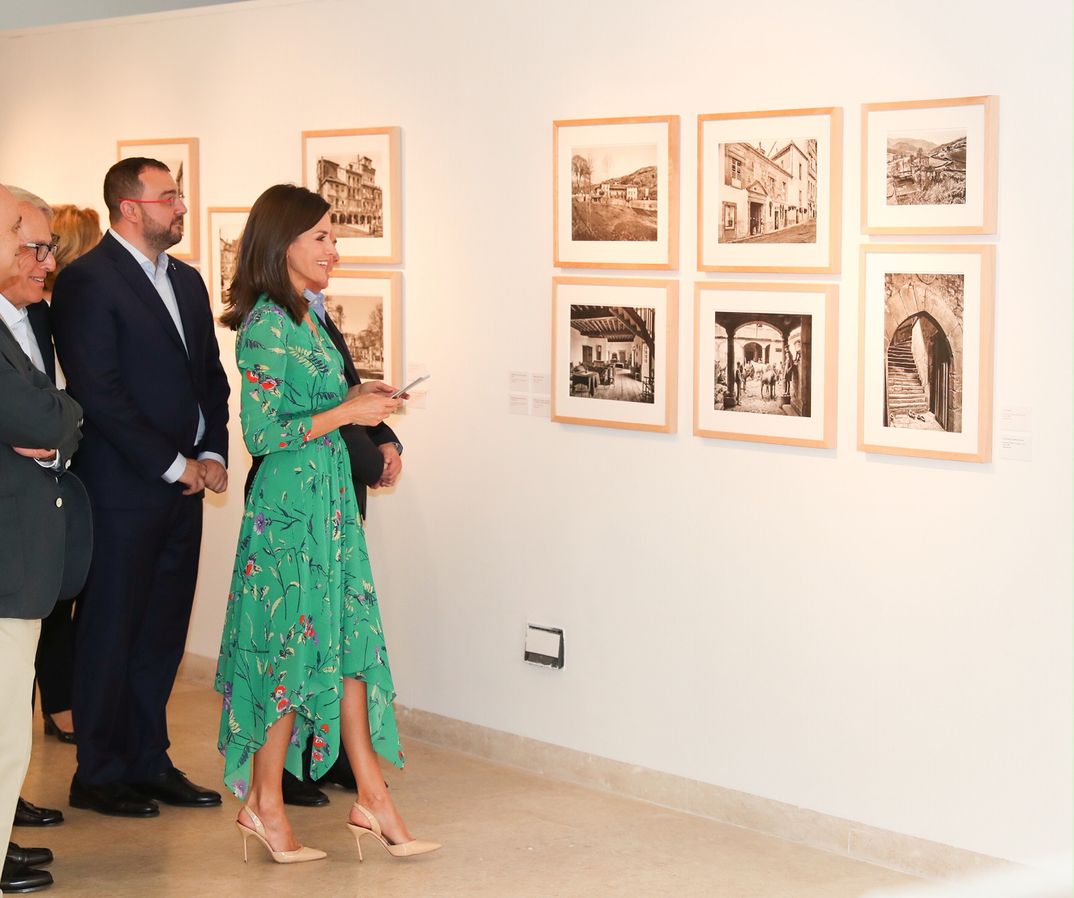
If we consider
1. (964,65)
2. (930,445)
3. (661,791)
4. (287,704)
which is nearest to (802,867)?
(661,791)

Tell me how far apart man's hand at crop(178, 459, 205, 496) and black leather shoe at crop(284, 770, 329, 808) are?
1.05 metres

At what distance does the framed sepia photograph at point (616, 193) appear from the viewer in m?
4.87

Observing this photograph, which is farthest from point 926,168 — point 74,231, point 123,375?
point 74,231

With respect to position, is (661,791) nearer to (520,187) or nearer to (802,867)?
(802,867)

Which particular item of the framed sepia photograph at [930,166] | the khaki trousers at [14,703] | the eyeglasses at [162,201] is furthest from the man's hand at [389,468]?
the framed sepia photograph at [930,166]

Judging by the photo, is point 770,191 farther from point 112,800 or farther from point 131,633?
point 112,800

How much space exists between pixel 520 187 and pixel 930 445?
182cm

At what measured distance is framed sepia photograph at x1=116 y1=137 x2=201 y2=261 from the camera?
21.0ft

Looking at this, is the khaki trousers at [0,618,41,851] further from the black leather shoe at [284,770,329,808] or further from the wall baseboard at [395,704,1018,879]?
the wall baseboard at [395,704,1018,879]

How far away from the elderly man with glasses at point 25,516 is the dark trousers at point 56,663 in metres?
1.66

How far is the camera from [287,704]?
4344 millimetres

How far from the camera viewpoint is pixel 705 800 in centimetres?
494

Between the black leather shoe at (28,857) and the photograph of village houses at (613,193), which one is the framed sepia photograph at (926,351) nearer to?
the photograph of village houses at (613,193)

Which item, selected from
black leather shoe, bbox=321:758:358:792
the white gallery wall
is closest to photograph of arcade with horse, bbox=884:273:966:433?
the white gallery wall
